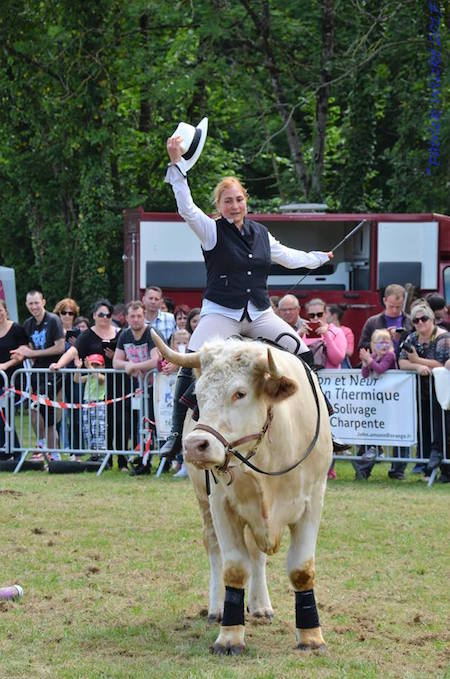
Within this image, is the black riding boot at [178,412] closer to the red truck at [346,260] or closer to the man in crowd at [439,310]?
the man in crowd at [439,310]

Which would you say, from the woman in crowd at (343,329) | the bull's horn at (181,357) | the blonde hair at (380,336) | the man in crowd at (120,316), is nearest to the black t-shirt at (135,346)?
the woman in crowd at (343,329)

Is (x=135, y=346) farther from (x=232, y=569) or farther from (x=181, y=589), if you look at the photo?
(x=232, y=569)

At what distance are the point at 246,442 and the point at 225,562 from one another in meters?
0.97

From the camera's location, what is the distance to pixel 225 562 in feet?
22.8

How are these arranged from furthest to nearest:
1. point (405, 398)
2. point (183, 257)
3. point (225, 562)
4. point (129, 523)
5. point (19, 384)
→ point (183, 257), point (19, 384), point (405, 398), point (129, 523), point (225, 562)

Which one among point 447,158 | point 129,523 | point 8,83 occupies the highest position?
point 8,83

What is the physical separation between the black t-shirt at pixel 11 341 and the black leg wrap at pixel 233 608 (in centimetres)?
910

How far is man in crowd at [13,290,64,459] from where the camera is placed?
15.4 m

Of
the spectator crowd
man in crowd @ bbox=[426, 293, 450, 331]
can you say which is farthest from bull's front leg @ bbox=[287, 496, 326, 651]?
man in crowd @ bbox=[426, 293, 450, 331]

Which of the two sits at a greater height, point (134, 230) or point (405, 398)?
point (134, 230)

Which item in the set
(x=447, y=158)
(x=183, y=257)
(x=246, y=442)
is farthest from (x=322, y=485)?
(x=447, y=158)

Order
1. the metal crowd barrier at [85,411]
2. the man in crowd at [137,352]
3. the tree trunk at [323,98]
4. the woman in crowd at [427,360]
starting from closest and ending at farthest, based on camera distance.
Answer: the woman in crowd at [427,360] < the man in crowd at [137,352] < the metal crowd barrier at [85,411] < the tree trunk at [323,98]

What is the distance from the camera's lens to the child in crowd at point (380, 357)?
1388cm

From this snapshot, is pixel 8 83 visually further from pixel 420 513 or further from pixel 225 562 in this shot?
pixel 225 562
